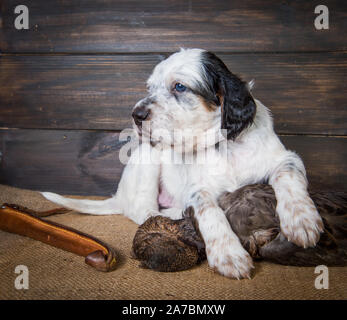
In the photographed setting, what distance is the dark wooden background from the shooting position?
2.55 metres

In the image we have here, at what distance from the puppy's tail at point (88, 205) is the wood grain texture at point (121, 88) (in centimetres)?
71

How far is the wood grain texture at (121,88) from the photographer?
2.56 m

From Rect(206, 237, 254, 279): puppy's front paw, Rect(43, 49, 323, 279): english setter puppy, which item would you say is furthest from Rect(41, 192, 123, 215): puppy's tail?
Rect(206, 237, 254, 279): puppy's front paw

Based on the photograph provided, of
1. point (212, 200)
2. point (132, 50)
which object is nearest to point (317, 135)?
point (212, 200)

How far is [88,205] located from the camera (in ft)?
7.99

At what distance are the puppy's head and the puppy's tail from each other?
898 millimetres

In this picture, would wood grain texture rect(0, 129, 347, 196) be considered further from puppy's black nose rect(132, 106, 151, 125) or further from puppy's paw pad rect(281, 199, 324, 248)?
puppy's paw pad rect(281, 199, 324, 248)

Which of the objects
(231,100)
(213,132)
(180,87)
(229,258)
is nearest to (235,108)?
(231,100)

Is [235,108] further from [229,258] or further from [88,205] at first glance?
[88,205]

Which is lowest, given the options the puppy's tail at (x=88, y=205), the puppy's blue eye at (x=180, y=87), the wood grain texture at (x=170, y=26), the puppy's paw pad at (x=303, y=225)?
the puppy's tail at (x=88, y=205)

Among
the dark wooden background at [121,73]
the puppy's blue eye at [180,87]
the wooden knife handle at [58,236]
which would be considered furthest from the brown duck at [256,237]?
the dark wooden background at [121,73]

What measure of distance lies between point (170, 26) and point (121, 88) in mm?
633

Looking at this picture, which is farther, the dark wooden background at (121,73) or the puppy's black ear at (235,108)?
the dark wooden background at (121,73)

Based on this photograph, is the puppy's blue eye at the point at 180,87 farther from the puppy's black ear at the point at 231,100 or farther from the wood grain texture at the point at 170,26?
the wood grain texture at the point at 170,26
